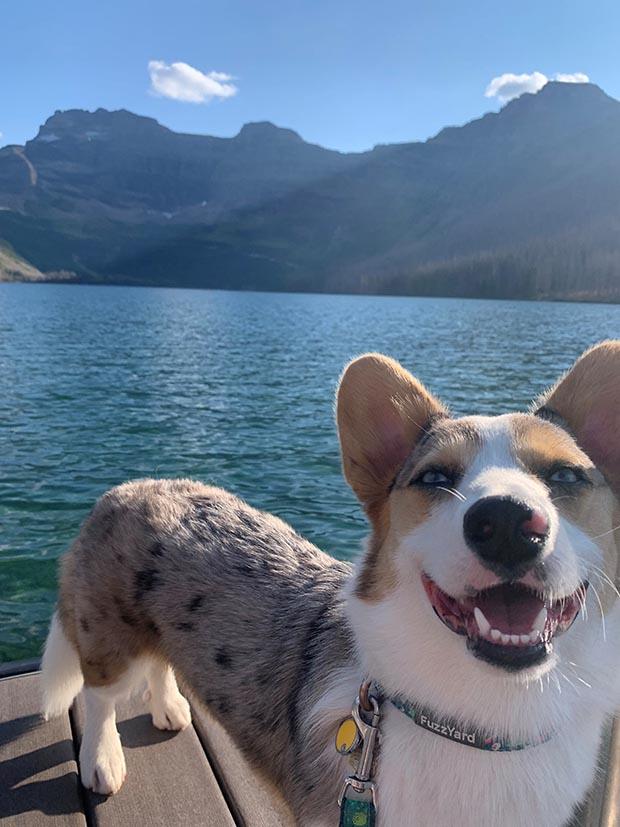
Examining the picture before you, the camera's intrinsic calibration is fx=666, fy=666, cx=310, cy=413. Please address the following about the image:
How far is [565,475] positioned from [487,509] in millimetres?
574

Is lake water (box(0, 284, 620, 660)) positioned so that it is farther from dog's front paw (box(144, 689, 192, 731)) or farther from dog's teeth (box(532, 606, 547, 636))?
dog's teeth (box(532, 606, 547, 636))

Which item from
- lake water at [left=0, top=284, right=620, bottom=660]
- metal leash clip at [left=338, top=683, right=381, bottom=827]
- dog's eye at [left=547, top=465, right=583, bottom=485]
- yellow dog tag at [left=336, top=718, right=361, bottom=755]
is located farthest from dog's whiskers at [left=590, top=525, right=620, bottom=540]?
lake water at [left=0, top=284, right=620, bottom=660]

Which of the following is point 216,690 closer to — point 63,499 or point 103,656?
point 103,656

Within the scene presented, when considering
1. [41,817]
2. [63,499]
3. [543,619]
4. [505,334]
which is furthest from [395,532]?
[505,334]

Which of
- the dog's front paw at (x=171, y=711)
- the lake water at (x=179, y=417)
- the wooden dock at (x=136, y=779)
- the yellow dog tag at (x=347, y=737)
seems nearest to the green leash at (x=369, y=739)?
the yellow dog tag at (x=347, y=737)

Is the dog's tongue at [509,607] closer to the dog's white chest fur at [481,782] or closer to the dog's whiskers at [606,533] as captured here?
the dog's whiskers at [606,533]

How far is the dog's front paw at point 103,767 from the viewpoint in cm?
360

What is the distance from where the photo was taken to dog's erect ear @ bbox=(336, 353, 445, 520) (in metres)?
2.93

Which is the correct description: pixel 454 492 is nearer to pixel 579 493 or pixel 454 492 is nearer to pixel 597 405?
pixel 579 493

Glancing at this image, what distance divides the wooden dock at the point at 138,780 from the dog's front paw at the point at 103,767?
49 millimetres

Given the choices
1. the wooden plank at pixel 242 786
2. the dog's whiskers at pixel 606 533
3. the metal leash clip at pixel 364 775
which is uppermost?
the dog's whiskers at pixel 606 533

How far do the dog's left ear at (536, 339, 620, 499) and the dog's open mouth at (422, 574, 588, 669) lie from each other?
2.45 ft

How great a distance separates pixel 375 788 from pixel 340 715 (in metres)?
0.34

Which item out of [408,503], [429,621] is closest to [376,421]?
[408,503]
